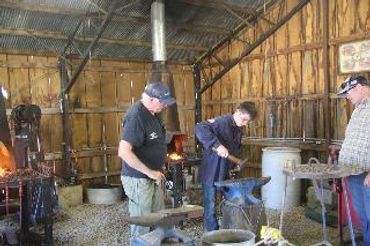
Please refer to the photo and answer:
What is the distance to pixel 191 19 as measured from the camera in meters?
7.73

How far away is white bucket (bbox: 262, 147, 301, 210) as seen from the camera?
22.0 ft

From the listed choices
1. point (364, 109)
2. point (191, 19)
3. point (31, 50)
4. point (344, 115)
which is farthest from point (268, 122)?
point (31, 50)

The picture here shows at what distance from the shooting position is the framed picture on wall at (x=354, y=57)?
6.41m

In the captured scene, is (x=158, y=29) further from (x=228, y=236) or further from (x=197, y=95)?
(x=228, y=236)

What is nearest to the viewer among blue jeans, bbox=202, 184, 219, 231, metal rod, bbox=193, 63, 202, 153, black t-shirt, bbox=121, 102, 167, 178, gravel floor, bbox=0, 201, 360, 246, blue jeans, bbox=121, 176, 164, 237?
black t-shirt, bbox=121, 102, 167, 178

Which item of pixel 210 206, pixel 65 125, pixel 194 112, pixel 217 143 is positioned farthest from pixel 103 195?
pixel 217 143

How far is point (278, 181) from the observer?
266 inches

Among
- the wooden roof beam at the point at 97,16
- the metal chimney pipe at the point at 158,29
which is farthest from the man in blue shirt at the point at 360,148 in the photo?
the wooden roof beam at the point at 97,16

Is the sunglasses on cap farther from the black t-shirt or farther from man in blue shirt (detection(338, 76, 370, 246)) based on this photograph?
the black t-shirt

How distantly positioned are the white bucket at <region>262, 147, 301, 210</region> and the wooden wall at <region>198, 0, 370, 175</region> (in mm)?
734

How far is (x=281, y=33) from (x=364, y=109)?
3857 millimetres

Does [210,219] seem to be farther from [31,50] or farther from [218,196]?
[31,50]

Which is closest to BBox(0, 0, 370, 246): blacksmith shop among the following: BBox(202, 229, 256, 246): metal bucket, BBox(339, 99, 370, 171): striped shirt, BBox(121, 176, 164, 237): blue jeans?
BBox(339, 99, 370, 171): striped shirt

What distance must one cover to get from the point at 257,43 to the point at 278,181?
2.80m
